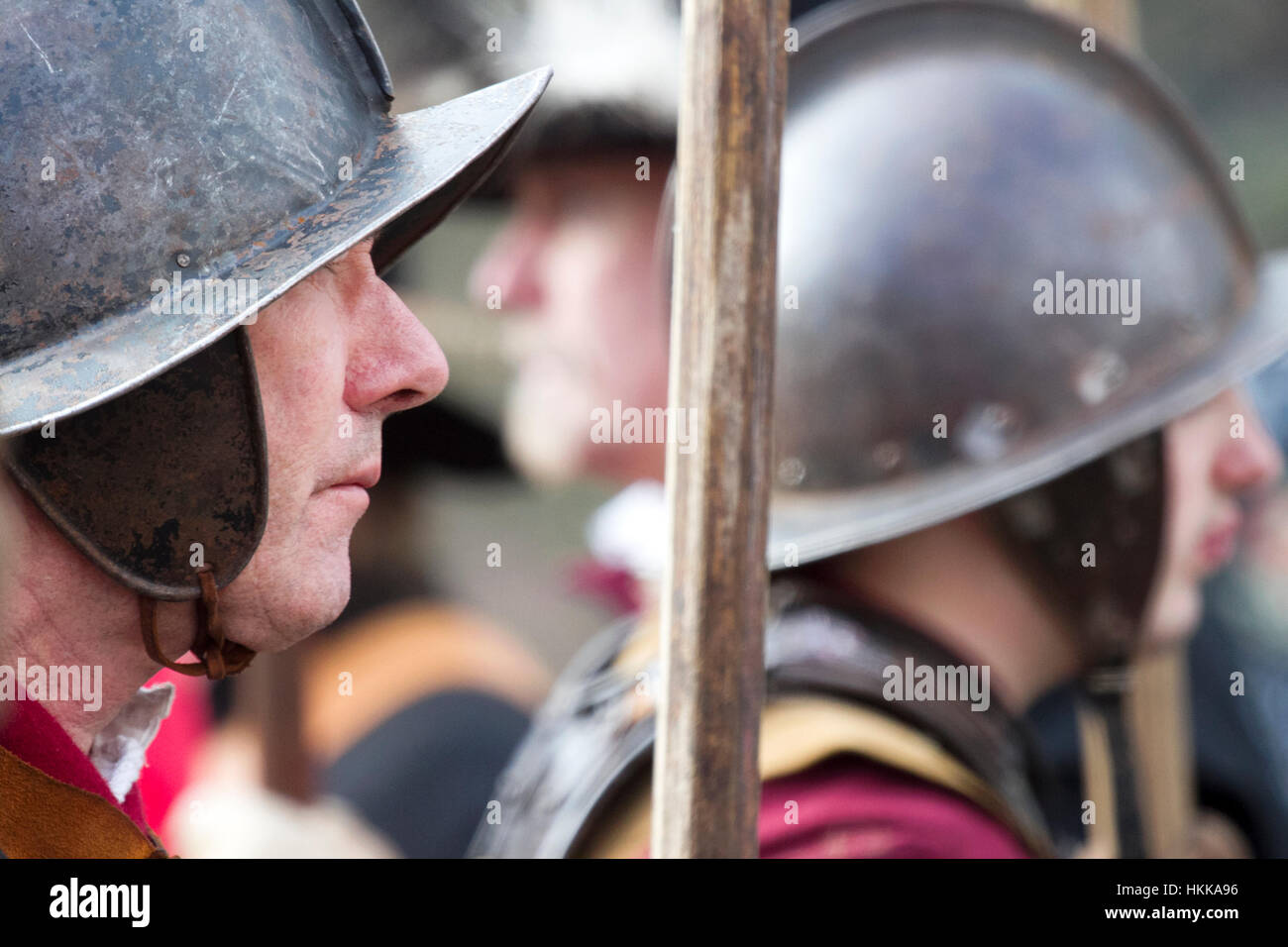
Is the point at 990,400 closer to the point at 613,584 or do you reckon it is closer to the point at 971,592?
the point at 971,592

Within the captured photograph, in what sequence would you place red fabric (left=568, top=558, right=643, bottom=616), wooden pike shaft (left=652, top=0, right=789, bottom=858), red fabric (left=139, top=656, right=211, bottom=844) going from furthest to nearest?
red fabric (left=568, top=558, right=643, bottom=616) < red fabric (left=139, top=656, right=211, bottom=844) < wooden pike shaft (left=652, top=0, right=789, bottom=858)

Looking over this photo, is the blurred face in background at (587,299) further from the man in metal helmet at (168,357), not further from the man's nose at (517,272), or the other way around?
the man in metal helmet at (168,357)

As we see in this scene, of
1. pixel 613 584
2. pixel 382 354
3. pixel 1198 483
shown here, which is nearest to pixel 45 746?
pixel 382 354

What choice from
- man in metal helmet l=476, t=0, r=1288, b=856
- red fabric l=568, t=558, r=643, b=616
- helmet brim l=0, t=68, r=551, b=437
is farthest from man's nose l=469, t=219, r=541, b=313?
helmet brim l=0, t=68, r=551, b=437

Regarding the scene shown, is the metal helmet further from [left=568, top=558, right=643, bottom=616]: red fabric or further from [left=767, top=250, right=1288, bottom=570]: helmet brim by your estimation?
[left=568, top=558, right=643, bottom=616]: red fabric

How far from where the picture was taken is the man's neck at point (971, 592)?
2908mm

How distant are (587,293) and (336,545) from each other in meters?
2.75

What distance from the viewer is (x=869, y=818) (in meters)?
2.38

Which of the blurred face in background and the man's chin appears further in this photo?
the blurred face in background

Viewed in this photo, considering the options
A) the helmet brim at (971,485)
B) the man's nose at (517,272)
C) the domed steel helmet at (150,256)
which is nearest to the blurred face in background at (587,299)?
the man's nose at (517,272)

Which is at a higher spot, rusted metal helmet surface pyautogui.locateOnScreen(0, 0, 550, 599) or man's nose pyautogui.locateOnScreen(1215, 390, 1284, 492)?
man's nose pyautogui.locateOnScreen(1215, 390, 1284, 492)

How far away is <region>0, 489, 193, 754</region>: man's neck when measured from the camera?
4.90 feet

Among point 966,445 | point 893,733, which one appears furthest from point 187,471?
point 966,445
